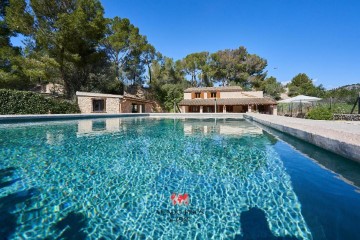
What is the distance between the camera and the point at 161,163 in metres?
5.06

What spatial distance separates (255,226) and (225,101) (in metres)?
28.8

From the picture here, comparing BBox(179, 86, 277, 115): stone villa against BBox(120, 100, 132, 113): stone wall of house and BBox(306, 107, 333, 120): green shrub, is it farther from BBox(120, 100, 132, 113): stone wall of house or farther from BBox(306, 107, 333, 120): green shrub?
BBox(306, 107, 333, 120): green shrub

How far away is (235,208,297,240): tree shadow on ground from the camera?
7.39 ft

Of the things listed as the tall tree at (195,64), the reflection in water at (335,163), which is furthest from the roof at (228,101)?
the reflection in water at (335,163)

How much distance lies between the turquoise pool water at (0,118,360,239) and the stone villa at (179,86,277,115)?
24.5 meters

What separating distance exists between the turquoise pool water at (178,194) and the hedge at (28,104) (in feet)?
48.7

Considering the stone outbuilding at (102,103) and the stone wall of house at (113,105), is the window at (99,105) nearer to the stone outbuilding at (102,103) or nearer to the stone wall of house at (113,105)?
the stone outbuilding at (102,103)

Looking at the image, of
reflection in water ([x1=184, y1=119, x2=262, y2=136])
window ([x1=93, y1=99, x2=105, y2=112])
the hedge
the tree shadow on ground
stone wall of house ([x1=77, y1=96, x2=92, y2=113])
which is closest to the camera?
the tree shadow on ground

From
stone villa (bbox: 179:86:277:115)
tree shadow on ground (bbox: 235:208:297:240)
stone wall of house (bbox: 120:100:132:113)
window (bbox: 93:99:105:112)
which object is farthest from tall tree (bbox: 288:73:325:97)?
tree shadow on ground (bbox: 235:208:297:240)

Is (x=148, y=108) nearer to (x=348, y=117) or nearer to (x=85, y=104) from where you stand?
(x=85, y=104)

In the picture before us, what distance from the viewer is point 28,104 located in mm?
18188

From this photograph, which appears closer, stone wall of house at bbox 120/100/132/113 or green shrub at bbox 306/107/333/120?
green shrub at bbox 306/107/333/120

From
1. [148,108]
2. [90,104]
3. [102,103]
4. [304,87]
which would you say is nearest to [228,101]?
[148,108]

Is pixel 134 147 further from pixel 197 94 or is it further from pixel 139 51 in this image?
pixel 139 51
